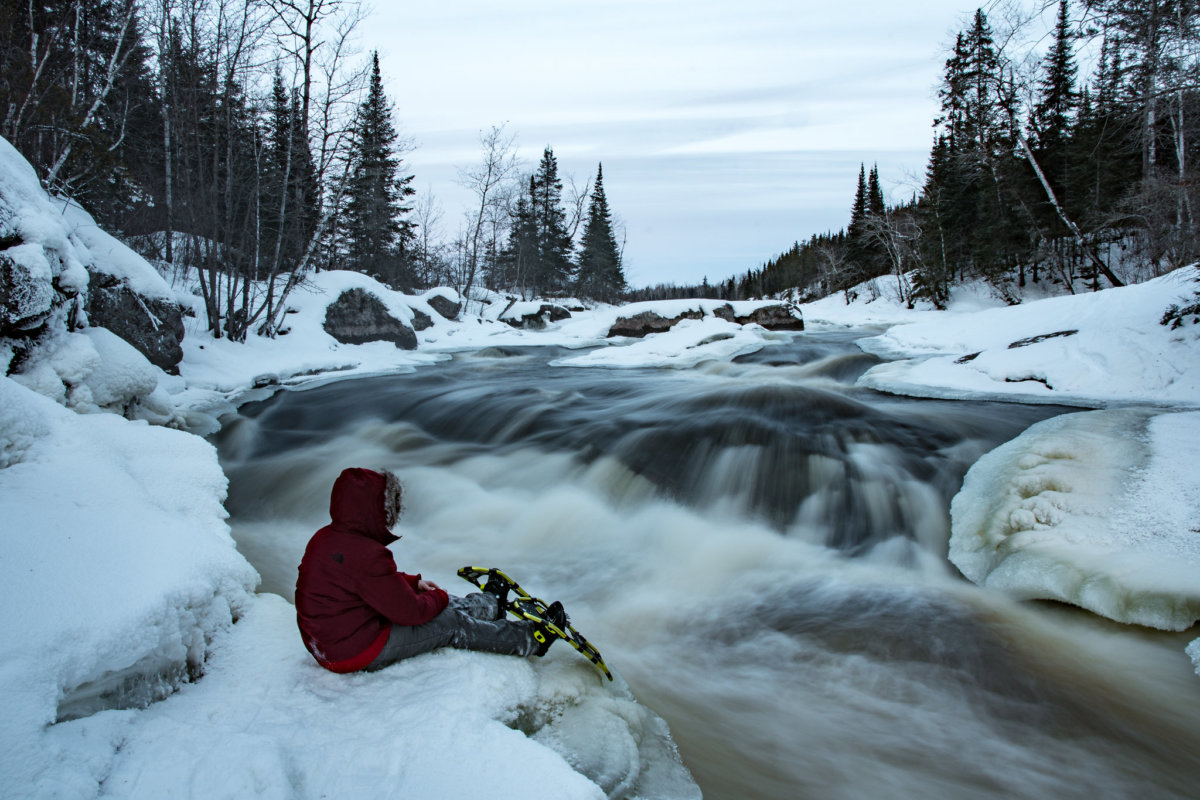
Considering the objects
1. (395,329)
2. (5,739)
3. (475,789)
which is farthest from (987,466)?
(395,329)

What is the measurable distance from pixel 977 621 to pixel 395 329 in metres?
17.6

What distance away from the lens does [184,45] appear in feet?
42.0

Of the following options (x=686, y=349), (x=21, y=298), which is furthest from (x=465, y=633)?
(x=686, y=349)

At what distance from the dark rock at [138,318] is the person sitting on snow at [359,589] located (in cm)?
870

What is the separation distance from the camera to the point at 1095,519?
4109 millimetres

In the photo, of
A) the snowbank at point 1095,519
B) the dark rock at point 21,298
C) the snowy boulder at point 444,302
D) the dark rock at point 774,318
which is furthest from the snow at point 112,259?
the dark rock at point 774,318

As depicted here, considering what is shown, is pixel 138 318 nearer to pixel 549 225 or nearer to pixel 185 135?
pixel 185 135

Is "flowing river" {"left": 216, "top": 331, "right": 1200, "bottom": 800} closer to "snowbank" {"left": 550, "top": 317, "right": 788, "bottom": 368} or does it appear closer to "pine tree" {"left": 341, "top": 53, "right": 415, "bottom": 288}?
"snowbank" {"left": 550, "top": 317, "right": 788, "bottom": 368}

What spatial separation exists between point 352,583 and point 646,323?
21985 millimetres

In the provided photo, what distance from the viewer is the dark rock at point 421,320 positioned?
2280 cm

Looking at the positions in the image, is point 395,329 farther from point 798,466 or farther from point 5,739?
point 5,739

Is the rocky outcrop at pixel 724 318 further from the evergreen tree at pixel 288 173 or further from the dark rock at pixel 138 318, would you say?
the dark rock at pixel 138 318

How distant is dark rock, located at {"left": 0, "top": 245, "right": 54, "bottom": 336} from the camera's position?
5414 mm

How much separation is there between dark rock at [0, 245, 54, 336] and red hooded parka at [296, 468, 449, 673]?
546cm
